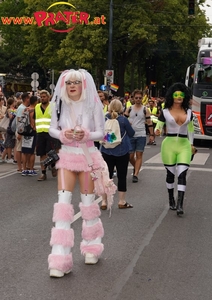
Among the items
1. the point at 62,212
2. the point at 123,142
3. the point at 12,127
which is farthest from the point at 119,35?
the point at 62,212

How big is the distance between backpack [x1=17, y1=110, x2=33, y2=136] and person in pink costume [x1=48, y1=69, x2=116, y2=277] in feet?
24.0

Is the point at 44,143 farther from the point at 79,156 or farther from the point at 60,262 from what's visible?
the point at 60,262

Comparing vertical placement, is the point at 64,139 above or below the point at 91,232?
above

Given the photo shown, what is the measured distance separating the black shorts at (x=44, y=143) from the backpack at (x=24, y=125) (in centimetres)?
56

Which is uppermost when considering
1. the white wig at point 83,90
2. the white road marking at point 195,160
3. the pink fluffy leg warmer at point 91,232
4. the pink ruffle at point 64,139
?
the white wig at point 83,90

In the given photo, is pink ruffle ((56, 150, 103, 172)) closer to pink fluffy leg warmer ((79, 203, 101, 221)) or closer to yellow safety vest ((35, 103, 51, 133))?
pink fluffy leg warmer ((79, 203, 101, 221))

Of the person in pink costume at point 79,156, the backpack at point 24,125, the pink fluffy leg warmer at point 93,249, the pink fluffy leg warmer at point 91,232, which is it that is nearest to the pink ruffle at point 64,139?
the person in pink costume at point 79,156

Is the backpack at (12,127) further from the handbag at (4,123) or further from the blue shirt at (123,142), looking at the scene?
the blue shirt at (123,142)

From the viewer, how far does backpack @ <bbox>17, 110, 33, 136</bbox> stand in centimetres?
1342

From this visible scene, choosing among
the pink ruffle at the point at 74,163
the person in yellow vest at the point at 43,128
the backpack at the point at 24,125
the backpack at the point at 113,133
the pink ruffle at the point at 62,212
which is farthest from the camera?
the backpack at the point at 24,125

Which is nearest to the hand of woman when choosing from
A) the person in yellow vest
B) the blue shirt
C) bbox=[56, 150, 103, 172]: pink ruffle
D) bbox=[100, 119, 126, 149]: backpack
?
bbox=[56, 150, 103, 172]: pink ruffle

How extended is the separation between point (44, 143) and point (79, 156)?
7.05m

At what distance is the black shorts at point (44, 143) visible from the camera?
1295 centimetres

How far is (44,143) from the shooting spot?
42.7 feet
